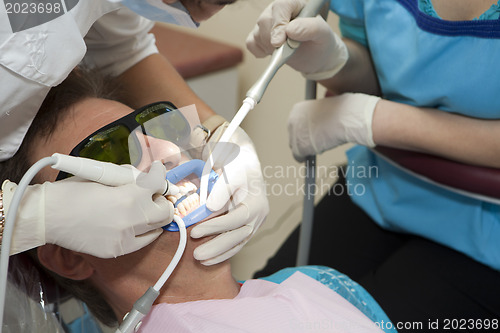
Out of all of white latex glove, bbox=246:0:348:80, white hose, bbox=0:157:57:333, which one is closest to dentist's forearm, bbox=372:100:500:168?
white latex glove, bbox=246:0:348:80

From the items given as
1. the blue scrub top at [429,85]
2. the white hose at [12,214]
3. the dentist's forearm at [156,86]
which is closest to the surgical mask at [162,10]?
the dentist's forearm at [156,86]

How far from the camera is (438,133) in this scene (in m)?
1.17

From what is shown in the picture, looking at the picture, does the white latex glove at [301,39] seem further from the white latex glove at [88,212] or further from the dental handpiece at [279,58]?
the white latex glove at [88,212]

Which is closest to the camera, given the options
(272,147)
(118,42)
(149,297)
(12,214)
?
(12,214)

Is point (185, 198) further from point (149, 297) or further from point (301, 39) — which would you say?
point (301, 39)

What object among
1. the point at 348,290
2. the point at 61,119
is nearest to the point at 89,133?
the point at 61,119

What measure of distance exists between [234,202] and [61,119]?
1.05 ft

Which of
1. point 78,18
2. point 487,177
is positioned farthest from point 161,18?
point 487,177

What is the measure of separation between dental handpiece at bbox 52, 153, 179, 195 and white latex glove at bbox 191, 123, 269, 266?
0.25ft

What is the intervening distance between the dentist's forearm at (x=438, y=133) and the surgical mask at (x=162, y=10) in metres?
0.49

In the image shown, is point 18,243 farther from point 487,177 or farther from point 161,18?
point 487,177

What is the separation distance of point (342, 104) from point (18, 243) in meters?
0.78

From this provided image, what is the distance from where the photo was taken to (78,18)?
34.0 inches

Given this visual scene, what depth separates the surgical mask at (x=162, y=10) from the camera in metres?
0.92
